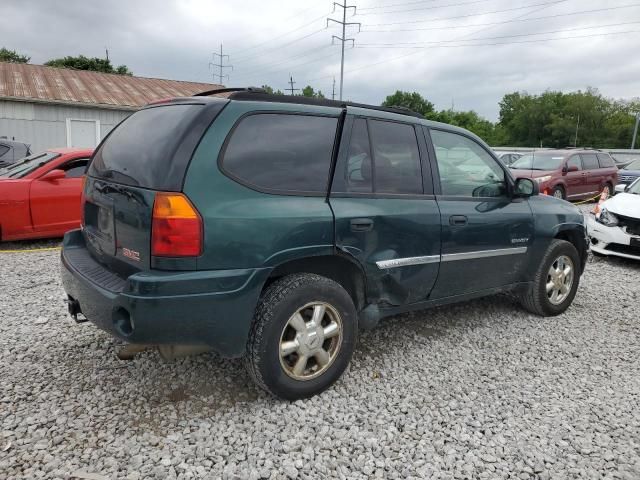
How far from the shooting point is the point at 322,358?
2984 mm

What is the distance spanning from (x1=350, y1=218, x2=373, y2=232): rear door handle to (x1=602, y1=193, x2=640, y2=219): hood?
540 centimetres

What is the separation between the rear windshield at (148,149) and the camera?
2.52 meters

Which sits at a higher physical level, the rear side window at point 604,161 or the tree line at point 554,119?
the tree line at point 554,119

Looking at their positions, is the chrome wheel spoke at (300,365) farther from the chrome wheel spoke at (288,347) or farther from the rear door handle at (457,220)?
the rear door handle at (457,220)

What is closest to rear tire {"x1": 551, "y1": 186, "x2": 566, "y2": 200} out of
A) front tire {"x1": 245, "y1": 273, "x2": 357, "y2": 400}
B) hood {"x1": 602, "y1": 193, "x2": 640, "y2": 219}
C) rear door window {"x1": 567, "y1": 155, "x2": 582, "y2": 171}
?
rear door window {"x1": 567, "y1": 155, "x2": 582, "y2": 171}

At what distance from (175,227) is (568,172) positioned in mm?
13446

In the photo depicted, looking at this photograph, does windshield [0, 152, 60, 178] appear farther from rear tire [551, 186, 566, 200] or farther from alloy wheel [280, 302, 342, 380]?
rear tire [551, 186, 566, 200]

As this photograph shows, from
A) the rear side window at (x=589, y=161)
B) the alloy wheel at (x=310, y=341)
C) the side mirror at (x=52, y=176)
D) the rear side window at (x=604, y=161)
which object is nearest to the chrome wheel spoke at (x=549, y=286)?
the alloy wheel at (x=310, y=341)

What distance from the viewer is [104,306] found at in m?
2.58

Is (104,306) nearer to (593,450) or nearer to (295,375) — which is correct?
(295,375)

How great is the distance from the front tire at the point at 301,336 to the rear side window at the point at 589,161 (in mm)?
13651

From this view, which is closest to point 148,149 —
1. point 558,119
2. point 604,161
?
point 604,161

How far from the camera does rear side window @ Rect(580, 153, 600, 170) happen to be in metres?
14.1

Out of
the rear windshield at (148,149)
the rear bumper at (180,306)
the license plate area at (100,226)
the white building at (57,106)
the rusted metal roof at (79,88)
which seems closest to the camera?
the rear bumper at (180,306)
